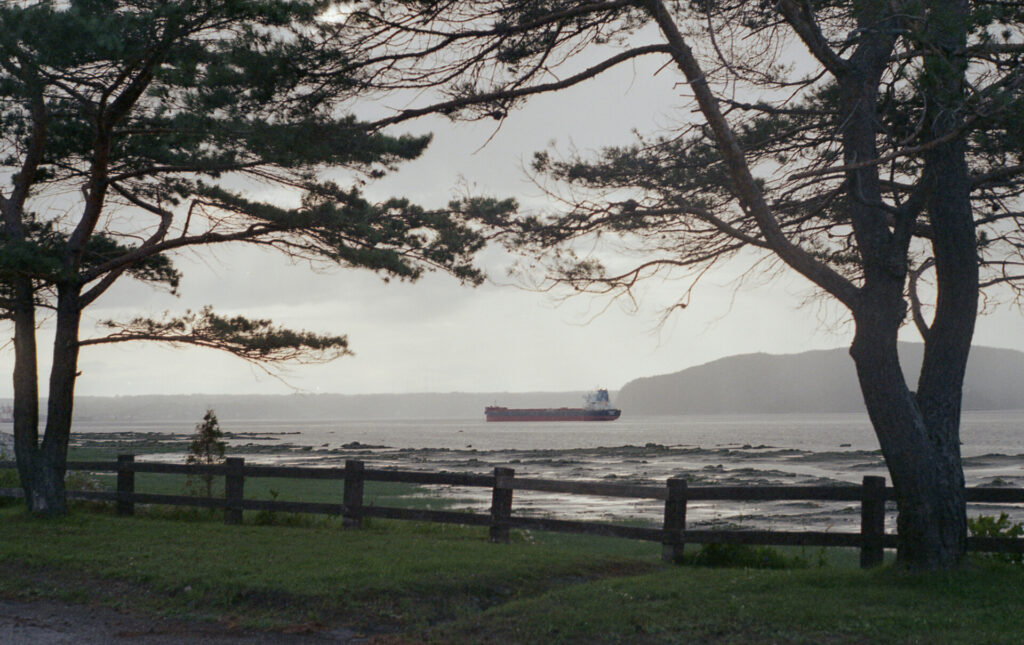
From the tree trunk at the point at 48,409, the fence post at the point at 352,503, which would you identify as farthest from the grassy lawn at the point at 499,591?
the tree trunk at the point at 48,409

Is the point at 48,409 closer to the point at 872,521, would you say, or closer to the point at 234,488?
the point at 234,488

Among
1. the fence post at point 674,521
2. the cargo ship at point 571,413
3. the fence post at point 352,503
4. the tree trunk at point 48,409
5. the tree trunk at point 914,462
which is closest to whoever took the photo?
the tree trunk at point 914,462

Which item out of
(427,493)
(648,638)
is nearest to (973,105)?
(648,638)

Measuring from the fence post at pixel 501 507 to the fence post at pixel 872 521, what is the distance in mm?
4359

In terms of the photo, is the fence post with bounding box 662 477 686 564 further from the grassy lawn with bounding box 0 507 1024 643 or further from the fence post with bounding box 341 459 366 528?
the fence post with bounding box 341 459 366 528

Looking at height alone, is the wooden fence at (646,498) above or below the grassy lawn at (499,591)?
above

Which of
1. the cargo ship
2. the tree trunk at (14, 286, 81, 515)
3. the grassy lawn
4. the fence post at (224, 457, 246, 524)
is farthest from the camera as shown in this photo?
the cargo ship

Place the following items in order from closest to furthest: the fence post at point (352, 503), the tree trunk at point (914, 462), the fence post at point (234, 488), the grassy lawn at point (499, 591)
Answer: the grassy lawn at point (499, 591)
the tree trunk at point (914, 462)
the fence post at point (352, 503)
the fence post at point (234, 488)

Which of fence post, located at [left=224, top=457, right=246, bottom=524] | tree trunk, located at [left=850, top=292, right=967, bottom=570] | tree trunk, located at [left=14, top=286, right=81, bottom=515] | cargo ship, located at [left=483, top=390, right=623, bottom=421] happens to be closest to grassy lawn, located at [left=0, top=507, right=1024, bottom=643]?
tree trunk, located at [left=850, top=292, right=967, bottom=570]

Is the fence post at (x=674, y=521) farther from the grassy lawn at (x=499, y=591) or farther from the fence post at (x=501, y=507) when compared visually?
the fence post at (x=501, y=507)

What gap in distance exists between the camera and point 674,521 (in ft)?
35.6

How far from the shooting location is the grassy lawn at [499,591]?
756 centimetres

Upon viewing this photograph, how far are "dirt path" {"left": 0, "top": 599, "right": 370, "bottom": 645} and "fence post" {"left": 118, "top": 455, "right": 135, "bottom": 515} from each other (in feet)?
20.0

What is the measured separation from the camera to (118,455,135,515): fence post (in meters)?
14.9
